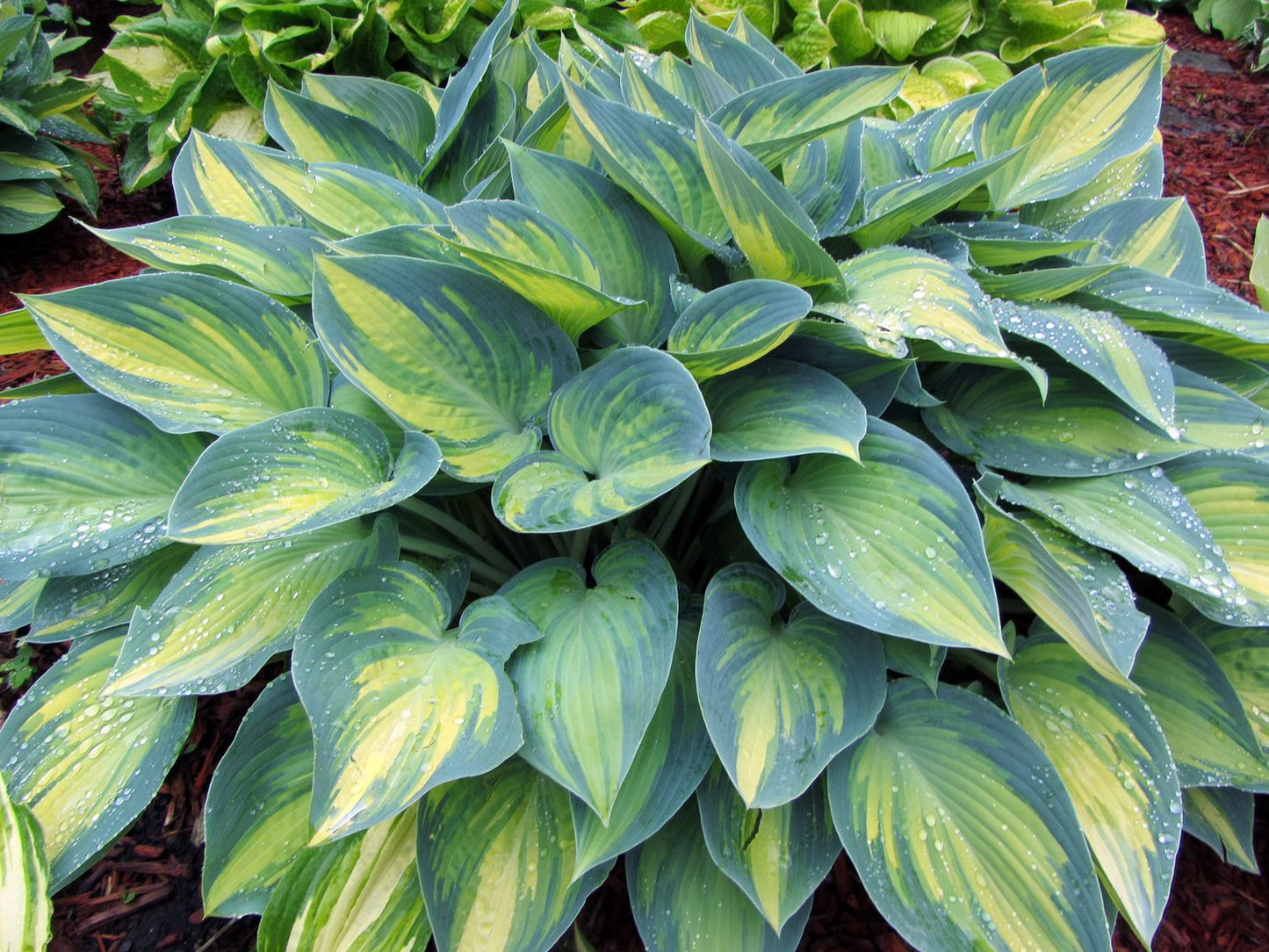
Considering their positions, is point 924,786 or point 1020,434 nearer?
point 924,786

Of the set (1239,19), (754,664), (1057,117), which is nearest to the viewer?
(754,664)

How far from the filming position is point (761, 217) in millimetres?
1135

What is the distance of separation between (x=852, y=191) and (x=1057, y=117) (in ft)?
1.59

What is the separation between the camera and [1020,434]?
137 centimetres

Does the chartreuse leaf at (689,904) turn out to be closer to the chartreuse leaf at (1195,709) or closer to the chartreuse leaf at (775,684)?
the chartreuse leaf at (775,684)

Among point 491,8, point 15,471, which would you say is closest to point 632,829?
point 15,471

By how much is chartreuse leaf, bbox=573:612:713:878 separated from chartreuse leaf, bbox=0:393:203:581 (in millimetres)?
751

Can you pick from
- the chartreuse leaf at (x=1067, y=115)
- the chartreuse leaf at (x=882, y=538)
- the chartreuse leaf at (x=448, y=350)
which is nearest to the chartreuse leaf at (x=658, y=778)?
the chartreuse leaf at (x=882, y=538)

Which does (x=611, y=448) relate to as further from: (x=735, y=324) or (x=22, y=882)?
(x=22, y=882)

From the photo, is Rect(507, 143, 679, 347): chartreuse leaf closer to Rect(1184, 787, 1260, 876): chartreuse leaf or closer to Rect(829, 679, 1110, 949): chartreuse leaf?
Rect(829, 679, 1110, 949): chartreuse leaf

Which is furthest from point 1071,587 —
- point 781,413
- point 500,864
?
point 500,864

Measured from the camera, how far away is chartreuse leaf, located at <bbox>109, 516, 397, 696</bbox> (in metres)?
1.08

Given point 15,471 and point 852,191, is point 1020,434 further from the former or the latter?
point 15,471

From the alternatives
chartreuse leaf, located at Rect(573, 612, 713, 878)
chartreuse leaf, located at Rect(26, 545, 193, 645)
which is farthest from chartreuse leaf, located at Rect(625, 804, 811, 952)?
chartreuse leaf, located at Rect(26, 545, 193, 645)
